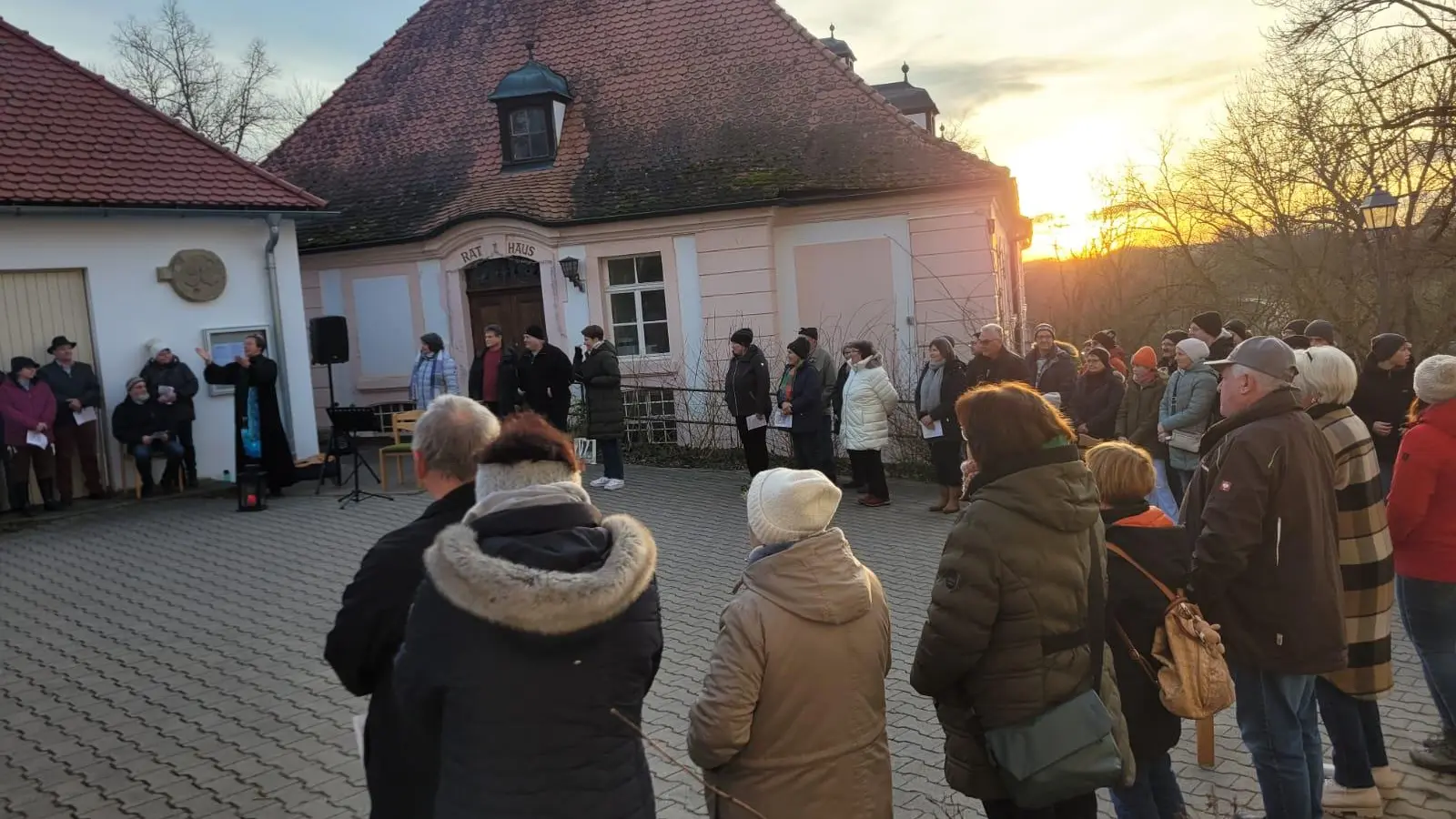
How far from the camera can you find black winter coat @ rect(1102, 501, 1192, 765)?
11.0 ft

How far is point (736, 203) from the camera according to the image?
15703 millimetres

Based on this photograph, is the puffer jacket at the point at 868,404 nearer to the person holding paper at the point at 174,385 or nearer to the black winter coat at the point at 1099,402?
the black winter coat at the point at 1099,402

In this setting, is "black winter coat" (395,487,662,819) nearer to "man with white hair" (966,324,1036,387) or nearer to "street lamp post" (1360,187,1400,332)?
"man with white hair" (966,324,1036,387)

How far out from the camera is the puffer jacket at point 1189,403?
26.2ft

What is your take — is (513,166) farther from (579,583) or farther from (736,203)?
(579,583)

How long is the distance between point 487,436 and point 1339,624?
2881 millimetres

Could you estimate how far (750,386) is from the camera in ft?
35.6

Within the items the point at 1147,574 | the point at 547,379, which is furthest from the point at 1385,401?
the point at 547,379

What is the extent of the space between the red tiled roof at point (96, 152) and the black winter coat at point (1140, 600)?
39.6 feet

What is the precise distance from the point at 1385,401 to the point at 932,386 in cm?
377

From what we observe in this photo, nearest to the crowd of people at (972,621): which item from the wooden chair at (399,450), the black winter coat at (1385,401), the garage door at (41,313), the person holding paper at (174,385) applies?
the black winter coat at (1385,401)

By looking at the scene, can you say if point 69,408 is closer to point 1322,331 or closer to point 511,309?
point 511,309

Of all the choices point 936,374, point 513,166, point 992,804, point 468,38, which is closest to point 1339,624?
point 992,804

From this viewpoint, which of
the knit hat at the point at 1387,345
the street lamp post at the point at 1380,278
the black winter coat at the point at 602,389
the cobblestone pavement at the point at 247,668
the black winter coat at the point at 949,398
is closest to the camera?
the cobblestone pavement at the point at 247,668
